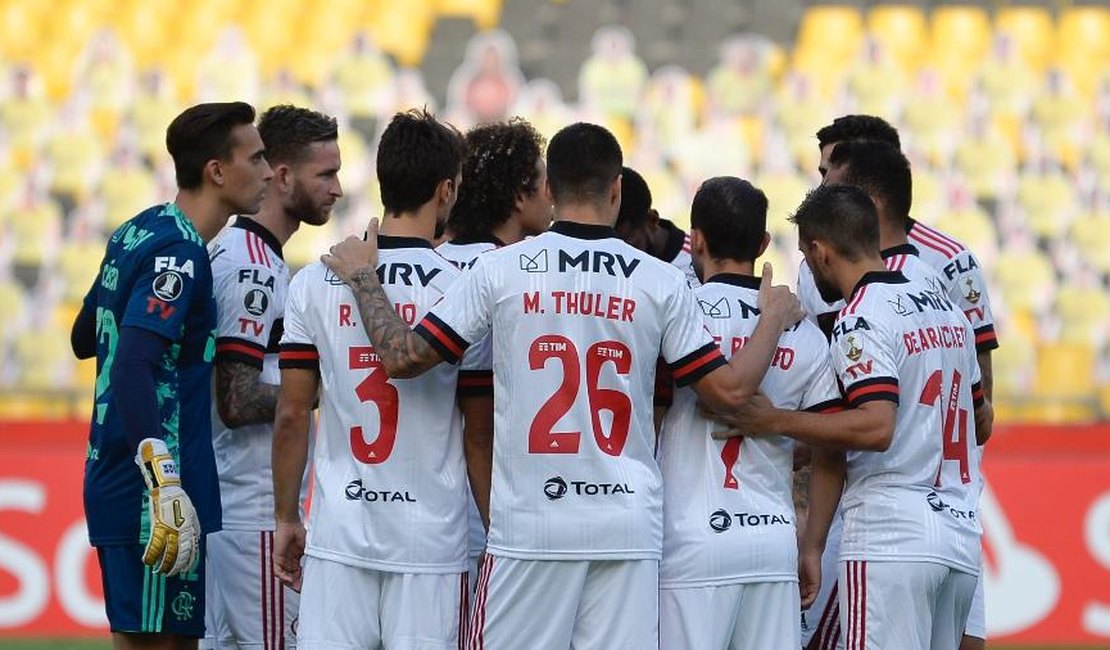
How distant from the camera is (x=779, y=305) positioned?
4699mm

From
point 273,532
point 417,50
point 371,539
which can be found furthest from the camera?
point 417,50

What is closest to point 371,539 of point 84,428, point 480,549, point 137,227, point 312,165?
point 480,549

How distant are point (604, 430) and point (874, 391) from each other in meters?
0.86

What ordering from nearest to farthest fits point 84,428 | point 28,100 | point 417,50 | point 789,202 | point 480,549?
point 480,549 < point 84,428 < point 789,202 < point 28,100 < point 417,50

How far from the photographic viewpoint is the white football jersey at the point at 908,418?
478 centimetres

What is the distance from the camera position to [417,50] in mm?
17625

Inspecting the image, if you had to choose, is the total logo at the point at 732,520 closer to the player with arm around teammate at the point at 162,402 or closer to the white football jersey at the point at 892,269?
the white football jersey at the point at 892,269

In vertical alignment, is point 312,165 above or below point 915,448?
above

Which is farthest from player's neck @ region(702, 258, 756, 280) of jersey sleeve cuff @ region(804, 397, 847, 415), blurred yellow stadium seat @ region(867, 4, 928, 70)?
blurred yellow stadium seat @ region(867, 4, 928, 70)

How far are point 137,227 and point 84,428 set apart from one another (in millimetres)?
5685

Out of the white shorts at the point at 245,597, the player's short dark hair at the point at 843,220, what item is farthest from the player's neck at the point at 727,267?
the white shorts at the point at 245,597

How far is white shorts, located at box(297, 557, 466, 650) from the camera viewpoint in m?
4.58

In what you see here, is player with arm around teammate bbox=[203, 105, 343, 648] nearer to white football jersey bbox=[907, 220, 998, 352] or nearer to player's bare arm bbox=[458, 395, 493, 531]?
player's bare arm bbox=[458, 395, 493, 531]

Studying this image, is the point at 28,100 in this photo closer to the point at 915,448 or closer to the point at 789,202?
the point at 789,202
